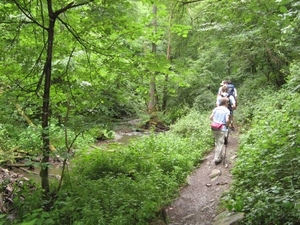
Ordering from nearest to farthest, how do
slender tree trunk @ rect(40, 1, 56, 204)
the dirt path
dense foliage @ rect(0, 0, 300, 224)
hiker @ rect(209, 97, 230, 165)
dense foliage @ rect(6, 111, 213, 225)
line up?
dense foliage @ rect(0, 0, 300, 224), slender tree trunk @ rect(40, 1, 56, 204), dense foliage @ rect(6, 111, 213, 225), the dirt path, hiker @ rect(209, 97, 230, 165)

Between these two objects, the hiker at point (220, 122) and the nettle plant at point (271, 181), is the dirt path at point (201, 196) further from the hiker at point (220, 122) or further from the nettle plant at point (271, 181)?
the nettle plant at point (271, 181)

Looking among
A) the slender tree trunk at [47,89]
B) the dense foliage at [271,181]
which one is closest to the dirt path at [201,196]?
the dense foliage at [271,181]

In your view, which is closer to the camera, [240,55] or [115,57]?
[115,57]

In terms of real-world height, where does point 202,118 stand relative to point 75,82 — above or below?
below

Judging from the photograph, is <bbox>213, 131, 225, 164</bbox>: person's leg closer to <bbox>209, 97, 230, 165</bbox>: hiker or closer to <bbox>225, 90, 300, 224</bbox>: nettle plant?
<bbox>209, 97, 230, 165</bbox>: hiker

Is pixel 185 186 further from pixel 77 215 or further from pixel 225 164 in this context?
pixel 77 215

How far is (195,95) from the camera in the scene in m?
19.5

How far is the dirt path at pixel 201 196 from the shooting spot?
6211 mm

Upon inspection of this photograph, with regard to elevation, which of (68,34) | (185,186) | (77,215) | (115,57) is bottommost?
(185,186)

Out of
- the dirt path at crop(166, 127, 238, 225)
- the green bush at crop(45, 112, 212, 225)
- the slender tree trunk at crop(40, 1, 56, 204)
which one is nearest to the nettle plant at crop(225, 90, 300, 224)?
the dirt path at crop(166, 127, 238, 225)

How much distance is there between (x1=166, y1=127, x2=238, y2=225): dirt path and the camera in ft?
20.4

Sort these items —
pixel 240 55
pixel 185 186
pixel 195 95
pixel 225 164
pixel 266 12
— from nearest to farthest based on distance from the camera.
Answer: pixel 266 12 → pixel 185 186 → pixel 225 164 → pixel 240 55 → pixel 195 95

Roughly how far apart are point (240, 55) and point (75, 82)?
36.2 ft

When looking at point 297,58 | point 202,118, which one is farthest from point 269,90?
point 202,118
